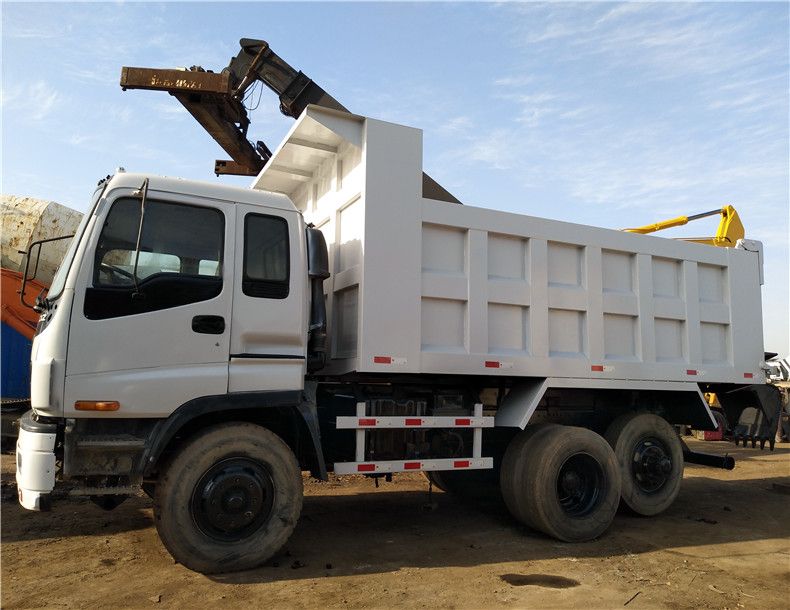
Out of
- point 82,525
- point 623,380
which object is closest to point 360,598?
point 82,525

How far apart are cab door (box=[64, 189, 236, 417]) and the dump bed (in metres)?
1.21

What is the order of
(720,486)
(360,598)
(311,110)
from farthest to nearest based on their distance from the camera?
(720,486), (311,110), (360,598)

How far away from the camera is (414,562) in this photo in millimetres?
4941

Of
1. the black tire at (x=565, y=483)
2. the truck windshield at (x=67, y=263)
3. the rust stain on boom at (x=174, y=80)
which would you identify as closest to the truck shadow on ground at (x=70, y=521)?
the truck windshield at (x=67, y=263)

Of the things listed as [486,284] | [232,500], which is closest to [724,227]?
[486,284]

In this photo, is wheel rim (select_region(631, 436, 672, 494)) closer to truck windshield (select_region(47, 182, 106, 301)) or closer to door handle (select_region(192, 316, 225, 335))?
door handle (select_region(192, 316, 225, 335))

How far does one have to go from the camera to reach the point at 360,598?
13.5 ft

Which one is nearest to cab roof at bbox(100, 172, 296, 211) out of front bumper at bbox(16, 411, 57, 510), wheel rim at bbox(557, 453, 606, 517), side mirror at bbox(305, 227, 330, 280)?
side mirror at bbox(305, 227, 330, 280)

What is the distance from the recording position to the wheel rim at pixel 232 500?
14.4 feet

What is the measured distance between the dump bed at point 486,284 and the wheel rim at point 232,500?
1212 mm

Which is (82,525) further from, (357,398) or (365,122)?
(365,122)

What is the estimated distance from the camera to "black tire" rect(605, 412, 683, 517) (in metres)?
6.50

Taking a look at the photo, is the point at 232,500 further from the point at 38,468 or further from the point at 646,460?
the point at 646,460

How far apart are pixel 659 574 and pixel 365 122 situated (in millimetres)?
4430
